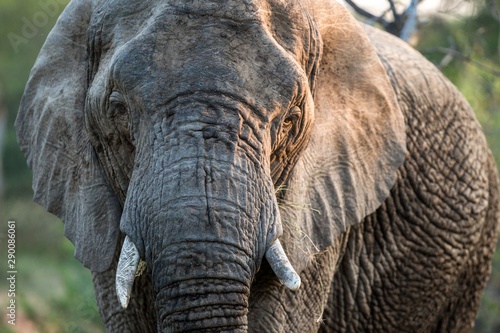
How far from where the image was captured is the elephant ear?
4.27 m

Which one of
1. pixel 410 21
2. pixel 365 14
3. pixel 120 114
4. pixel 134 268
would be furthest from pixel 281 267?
pixel 365 14

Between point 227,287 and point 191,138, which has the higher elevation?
point 191,138

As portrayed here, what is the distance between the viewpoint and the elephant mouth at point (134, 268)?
361cm

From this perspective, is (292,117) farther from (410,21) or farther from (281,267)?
(410,21)

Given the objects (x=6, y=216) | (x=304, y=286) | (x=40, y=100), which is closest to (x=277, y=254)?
(x=304, y=286)

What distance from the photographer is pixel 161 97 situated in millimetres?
3777

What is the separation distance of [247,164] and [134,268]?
0.47 metres

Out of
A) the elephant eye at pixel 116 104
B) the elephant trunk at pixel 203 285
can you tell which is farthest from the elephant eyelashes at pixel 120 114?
the elephant trunk at pixel 203 285

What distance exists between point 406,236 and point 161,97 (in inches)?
80.6

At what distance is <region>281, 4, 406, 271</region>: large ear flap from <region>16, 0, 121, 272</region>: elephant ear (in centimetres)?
66

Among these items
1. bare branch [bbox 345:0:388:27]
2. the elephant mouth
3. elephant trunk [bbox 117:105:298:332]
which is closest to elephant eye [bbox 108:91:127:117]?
elephant trunk [bbox 117:105:298:332]

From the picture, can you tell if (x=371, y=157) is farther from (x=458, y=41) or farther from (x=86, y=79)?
(x=458, y=41)

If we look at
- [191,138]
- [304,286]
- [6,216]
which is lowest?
[6,216]

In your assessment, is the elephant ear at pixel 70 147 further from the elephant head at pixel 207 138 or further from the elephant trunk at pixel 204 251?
the elephant trunk at pixel 204 251
